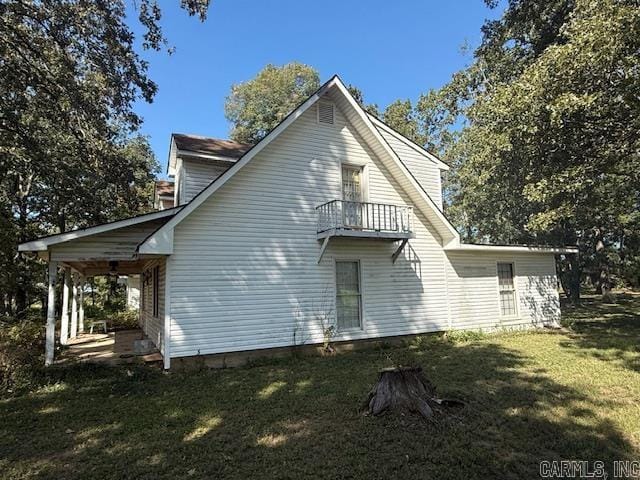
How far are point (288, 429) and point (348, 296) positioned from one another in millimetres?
5606

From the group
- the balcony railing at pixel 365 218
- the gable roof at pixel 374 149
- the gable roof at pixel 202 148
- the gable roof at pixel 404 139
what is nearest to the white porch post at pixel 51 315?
the gable roof at pixel 374 149

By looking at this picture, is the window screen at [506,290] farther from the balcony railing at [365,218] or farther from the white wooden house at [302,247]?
the balcony railing at [365,218]

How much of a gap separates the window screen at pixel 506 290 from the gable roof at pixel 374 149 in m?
3.02

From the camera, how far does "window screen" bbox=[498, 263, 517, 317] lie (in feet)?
43.2

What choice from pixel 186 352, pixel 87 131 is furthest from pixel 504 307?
pixel 87 131

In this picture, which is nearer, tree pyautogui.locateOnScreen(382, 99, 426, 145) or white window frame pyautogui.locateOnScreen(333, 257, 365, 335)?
white window frame pyautogui.locateOnScreen(333, 257, 365, 335)

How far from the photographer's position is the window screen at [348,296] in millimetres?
10211

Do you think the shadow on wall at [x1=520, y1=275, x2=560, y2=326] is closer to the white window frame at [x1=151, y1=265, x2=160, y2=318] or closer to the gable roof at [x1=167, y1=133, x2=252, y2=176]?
the gable roof at [x1=167, y1=133, x2=252, y2=176]

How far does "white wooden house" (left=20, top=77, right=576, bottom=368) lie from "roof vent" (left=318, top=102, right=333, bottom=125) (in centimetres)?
4

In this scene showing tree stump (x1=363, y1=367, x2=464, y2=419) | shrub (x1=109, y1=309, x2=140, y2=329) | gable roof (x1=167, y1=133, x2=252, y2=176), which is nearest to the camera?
tree stump (x1=363, y1=367, x2=464, y2=419)

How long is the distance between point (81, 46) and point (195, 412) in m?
9.55

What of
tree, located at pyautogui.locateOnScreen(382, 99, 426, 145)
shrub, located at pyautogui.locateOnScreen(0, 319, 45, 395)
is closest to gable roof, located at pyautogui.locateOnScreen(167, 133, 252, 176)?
shrub, located at pyautogui.locateOnScreen(0, 319, 45, 395)

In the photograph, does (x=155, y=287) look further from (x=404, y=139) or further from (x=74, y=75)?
(x=404, y=139)

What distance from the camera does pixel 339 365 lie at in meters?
8.38
